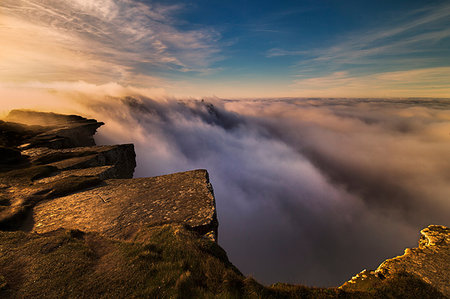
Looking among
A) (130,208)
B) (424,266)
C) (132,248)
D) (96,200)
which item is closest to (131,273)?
(132,248)

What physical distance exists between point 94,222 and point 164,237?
5.23 metres

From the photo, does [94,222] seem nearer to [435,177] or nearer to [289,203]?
[289,203]

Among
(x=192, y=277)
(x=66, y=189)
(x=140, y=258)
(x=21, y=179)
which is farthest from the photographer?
(x=21, y=179)

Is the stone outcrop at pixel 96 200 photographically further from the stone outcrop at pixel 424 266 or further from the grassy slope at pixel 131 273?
the stone outcrop at pixel 424 266

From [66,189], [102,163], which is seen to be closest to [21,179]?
[66,189]

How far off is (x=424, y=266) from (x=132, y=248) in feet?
45.4

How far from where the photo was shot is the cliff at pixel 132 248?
4.56 m

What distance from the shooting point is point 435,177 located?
195875 mm

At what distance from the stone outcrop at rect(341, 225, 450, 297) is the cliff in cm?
5

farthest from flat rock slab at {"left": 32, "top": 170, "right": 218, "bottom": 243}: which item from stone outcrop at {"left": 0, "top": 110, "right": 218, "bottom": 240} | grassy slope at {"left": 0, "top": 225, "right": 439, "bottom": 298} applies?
grassy slope at {"left": 0, "top": 225, "right": 439, "bottom": 298}

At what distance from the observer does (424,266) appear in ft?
26.4

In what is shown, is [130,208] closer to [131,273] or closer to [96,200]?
[96,200]

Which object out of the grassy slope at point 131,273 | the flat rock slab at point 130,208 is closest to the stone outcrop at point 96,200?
the flat rock slab at point 130,208

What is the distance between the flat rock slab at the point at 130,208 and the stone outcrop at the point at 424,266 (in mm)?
6955
